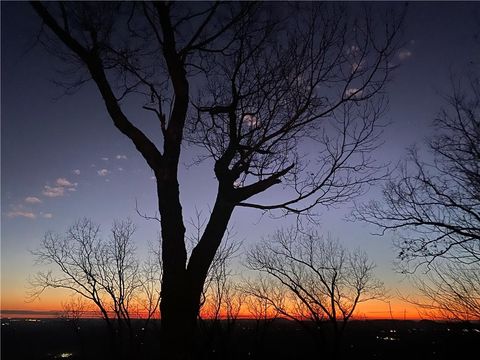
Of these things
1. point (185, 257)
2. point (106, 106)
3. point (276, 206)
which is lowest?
point (185, 257)

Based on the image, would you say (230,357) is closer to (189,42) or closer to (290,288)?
(290,288)

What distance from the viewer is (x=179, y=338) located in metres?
4.51

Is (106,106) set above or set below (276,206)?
above

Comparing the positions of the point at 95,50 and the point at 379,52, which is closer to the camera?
the point at 95,50

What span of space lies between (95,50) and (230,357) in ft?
75.1

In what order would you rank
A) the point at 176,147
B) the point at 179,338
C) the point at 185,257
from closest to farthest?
the point at 179,338 < the point at 185,257 < the point at 176,147

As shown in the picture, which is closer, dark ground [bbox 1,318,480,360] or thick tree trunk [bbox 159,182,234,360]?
thick tree trunk [bbox 159,182,234,360]

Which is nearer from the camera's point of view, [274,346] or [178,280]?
[178,280]

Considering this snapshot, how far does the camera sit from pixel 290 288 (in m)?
22.0

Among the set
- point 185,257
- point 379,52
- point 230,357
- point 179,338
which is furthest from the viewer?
point 230,357

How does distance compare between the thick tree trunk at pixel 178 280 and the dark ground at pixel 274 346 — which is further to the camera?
the dark ground at pixel 274 346

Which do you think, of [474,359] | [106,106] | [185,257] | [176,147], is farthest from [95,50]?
[474,359]

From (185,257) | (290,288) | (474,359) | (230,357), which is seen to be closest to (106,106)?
(185,257)

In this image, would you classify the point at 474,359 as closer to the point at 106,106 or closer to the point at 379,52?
the point at 379,52
